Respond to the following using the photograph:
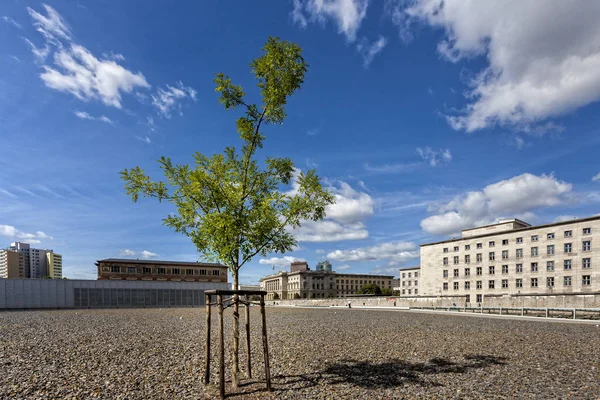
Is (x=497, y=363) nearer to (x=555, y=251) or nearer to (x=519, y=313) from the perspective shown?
(x=519, y=313)

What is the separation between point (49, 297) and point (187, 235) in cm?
8670

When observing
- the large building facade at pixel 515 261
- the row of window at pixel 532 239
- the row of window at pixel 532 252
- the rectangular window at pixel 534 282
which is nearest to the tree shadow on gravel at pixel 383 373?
the large building facade at pixel 515 261

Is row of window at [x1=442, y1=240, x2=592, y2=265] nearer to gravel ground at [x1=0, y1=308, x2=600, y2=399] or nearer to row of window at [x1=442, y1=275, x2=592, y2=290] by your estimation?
row of window at [x1=442, y1=275, x2=592, y2=290]

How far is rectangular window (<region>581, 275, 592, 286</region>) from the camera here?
77.2m

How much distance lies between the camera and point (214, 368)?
14727mm

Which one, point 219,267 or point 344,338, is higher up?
point 344,338

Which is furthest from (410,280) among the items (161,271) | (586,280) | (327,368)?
(327,368)

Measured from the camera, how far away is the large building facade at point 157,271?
12425 centimetres

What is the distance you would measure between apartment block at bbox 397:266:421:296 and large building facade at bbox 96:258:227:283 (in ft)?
273

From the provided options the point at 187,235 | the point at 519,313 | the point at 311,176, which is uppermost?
the point at 311,176

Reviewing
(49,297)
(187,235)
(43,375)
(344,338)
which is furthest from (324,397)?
(49,297)

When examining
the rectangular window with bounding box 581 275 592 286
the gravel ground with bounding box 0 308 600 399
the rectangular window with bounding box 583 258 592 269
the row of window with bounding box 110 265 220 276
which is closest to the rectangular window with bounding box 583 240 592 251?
the rectangular window with bounding box 583 258 592 269

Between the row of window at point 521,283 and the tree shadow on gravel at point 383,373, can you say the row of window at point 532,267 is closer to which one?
the row of window at point 521,283

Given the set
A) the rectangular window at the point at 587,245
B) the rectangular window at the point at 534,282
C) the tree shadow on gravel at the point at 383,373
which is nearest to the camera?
the tree shadow on gravel at the point at 383,373
